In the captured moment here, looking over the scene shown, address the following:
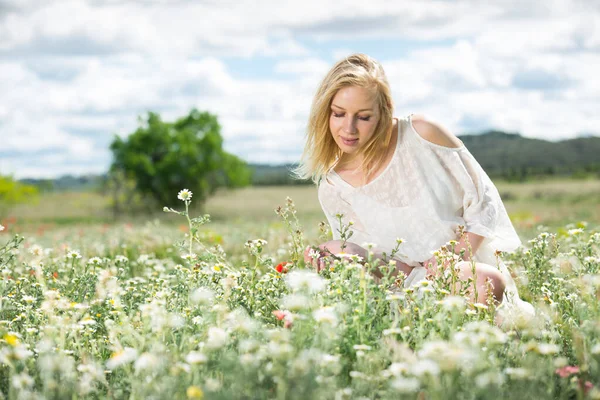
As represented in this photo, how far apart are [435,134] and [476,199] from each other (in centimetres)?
55

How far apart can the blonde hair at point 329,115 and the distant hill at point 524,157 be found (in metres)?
50.5

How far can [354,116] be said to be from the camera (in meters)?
4.72

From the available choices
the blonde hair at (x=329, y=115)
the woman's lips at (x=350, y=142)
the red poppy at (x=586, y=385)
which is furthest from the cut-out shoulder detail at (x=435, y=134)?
the red poppy at (x=586, y=385)

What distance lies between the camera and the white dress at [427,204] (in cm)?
482

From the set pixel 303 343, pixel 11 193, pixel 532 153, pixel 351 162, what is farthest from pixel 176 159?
pixel 532 153

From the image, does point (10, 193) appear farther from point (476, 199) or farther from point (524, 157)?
point (524, 157)

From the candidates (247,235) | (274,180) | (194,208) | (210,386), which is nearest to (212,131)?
(194,208)

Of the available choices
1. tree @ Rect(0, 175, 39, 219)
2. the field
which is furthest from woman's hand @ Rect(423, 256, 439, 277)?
tree @ Rect(0, 175, 39, 219)

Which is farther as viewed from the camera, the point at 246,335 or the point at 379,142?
the point at 379,142

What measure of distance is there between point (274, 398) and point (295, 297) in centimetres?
46

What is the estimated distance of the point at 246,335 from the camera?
349 cm

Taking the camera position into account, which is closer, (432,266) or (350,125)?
(432,266)

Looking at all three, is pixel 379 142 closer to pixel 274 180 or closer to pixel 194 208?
pixel 194 208

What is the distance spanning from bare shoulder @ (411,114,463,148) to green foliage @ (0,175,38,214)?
4144cm
